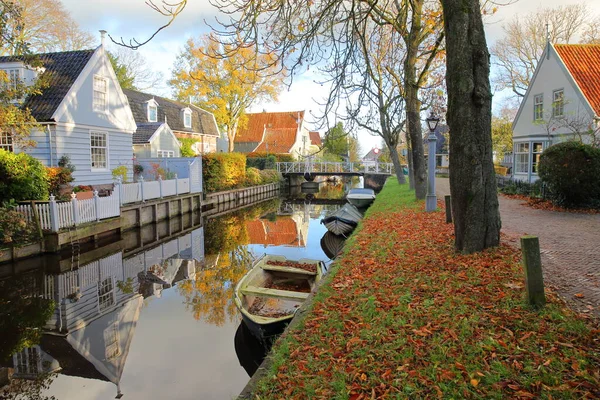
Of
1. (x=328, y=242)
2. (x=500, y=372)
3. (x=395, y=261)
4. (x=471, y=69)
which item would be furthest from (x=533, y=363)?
(x=328, y=242)

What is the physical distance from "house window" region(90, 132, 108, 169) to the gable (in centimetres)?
57

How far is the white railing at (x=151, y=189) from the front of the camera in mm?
18589

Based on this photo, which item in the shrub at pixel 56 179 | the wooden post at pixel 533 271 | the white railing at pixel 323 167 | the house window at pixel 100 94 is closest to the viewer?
the wooden post at pixel 533 271

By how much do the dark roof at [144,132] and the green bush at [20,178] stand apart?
13.9 meters

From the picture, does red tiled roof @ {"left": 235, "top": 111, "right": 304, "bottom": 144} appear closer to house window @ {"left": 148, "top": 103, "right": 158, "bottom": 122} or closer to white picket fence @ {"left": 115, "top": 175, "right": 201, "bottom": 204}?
house window @ {"left": 148, "top": 103, "right": 158, "bottom": 122}

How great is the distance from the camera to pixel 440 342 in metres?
4.57

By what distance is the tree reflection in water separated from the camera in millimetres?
9406

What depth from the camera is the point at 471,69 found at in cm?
700

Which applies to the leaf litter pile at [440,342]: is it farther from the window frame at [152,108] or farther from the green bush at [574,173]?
the window frame at [152,108]

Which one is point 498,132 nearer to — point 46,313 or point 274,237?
point 274,237

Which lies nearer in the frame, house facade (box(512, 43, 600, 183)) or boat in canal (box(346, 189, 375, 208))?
Result: house facade (box(512, 43, 600, 183))

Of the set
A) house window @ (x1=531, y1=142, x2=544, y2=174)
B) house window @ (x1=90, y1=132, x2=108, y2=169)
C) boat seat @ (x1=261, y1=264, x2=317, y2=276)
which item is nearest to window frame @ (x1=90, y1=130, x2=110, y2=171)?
house window @ (x1=90, y1=132, x2=108, y2=169)

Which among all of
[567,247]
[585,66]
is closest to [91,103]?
[567,247]

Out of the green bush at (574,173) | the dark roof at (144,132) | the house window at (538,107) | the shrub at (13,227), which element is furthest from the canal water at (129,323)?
the house window at (538,107)
